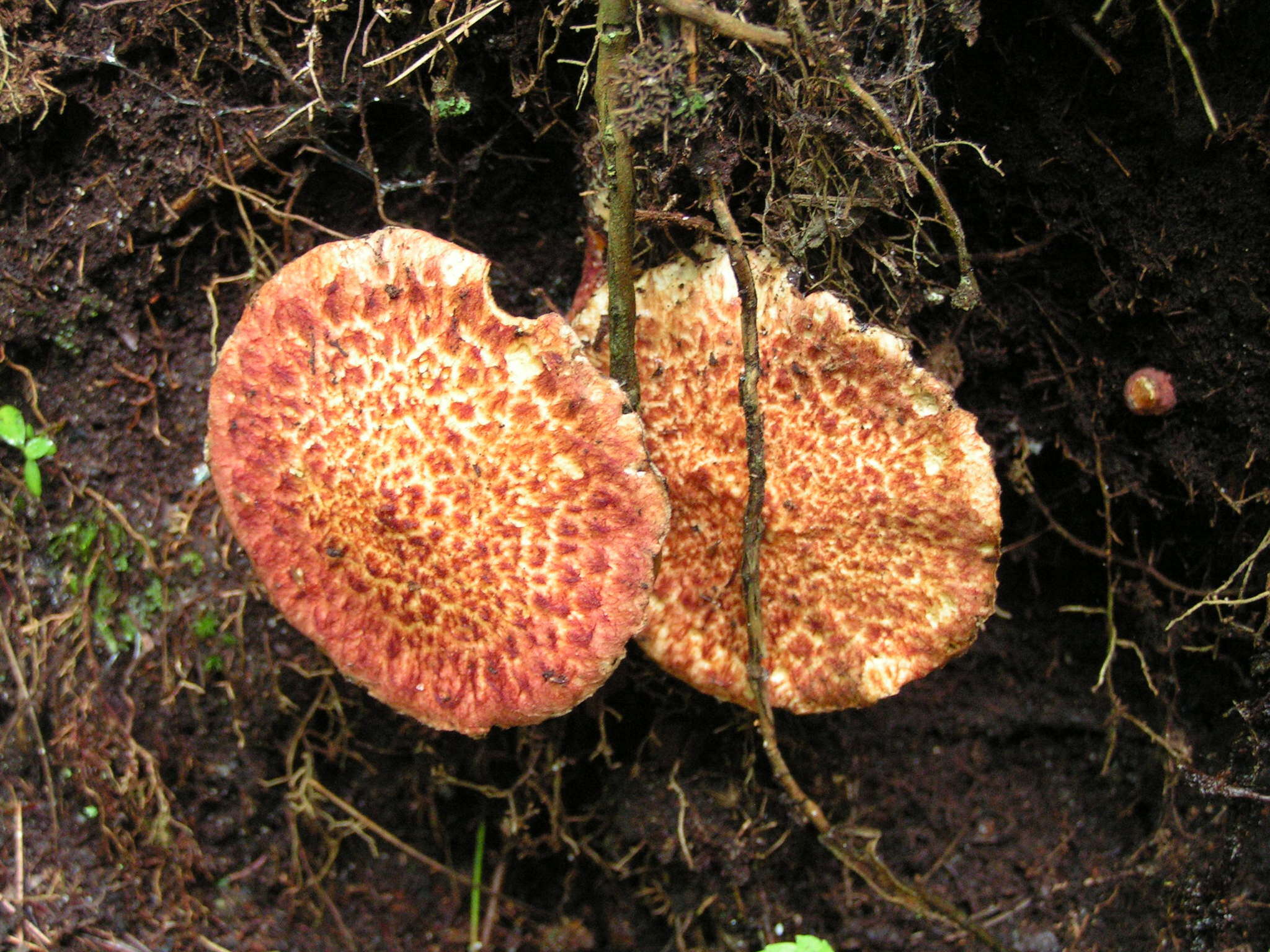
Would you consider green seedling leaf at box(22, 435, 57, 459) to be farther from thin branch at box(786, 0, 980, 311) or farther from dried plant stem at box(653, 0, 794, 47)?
thin branch at box(786, 0, 980, 311)

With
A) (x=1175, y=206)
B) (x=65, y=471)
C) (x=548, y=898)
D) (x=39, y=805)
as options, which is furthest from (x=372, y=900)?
(x=1175, y=206)

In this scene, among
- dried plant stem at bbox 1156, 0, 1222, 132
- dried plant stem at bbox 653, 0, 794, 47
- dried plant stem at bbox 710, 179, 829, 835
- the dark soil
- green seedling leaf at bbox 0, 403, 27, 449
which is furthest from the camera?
green seedling leaf at bbox 0, 403, 27, 449

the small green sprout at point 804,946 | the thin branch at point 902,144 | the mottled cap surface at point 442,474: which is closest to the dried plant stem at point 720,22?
the thin branch at point 902,144

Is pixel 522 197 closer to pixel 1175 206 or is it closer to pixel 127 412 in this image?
pixel 127 412

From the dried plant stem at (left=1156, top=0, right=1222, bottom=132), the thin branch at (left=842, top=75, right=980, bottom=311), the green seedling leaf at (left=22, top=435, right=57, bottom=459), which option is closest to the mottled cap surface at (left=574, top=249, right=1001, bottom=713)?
the thin branch at (left=842, top=75, right=980, bottom=311)

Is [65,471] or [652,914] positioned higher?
[65,471]

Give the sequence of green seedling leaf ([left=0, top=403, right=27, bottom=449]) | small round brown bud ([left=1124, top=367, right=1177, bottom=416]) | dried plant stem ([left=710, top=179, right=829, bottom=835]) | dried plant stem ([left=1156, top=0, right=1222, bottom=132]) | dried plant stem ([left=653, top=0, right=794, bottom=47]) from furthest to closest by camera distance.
Result: green seedling leaf ([left=0, top=403, right=27, bottom=449]) → small round brown bud ([left=1124, top=367, right=1177, bottom=416]) → dried plant stem ([left=1156, top=0, right=1222, bottom=132]) → dried plant stem ([left=710, top=179, right=829, bottom=835]) → dried plant stem ([left=653, top=0, right=794, bottom=47])
